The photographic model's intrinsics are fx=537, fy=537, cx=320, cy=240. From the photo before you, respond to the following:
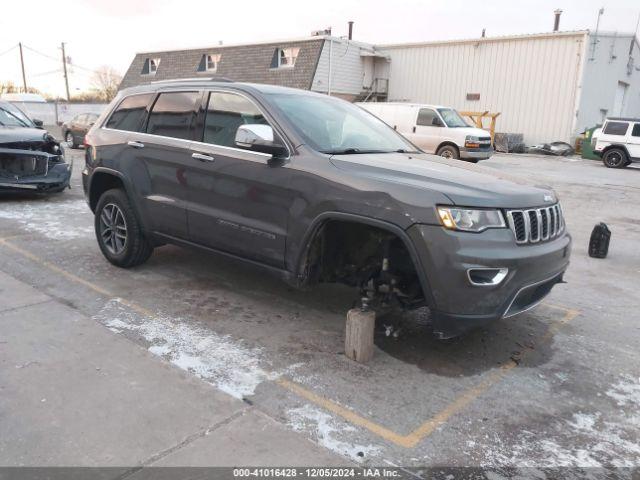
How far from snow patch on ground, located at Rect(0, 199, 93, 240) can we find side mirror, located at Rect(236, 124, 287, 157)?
12.8ft

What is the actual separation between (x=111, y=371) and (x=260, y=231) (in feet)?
4.71

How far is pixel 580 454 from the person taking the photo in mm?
2799

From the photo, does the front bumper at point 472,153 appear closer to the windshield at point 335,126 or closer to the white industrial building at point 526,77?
the white industrial building at point 526,77

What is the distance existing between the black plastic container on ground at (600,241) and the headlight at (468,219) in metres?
4.24

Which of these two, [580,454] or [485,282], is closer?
[580,454]

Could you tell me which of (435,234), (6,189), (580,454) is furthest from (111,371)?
(6,189)

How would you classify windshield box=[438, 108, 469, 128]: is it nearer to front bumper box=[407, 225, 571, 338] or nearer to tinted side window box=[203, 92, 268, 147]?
tinted side window box=[203, 92, 268, 147]

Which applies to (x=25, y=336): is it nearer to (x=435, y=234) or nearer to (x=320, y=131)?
(x=320, y=131)

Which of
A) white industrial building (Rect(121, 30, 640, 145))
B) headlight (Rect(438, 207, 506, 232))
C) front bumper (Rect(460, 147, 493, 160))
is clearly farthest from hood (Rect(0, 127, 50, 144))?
white industrial building (Rect(121, 30, 640, 145))

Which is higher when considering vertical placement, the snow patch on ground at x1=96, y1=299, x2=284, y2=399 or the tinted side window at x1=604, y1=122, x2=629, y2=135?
the tinted side window at x1=604, y1=122, x2=629, y2=135

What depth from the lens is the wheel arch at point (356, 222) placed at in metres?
3.36

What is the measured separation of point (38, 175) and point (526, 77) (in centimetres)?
2308

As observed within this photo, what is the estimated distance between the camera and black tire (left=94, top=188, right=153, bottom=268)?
5.26 metres

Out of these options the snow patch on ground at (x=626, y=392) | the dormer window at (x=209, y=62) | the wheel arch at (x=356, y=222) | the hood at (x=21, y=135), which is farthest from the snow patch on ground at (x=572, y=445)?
the dormer window at (x=209, y=62)
